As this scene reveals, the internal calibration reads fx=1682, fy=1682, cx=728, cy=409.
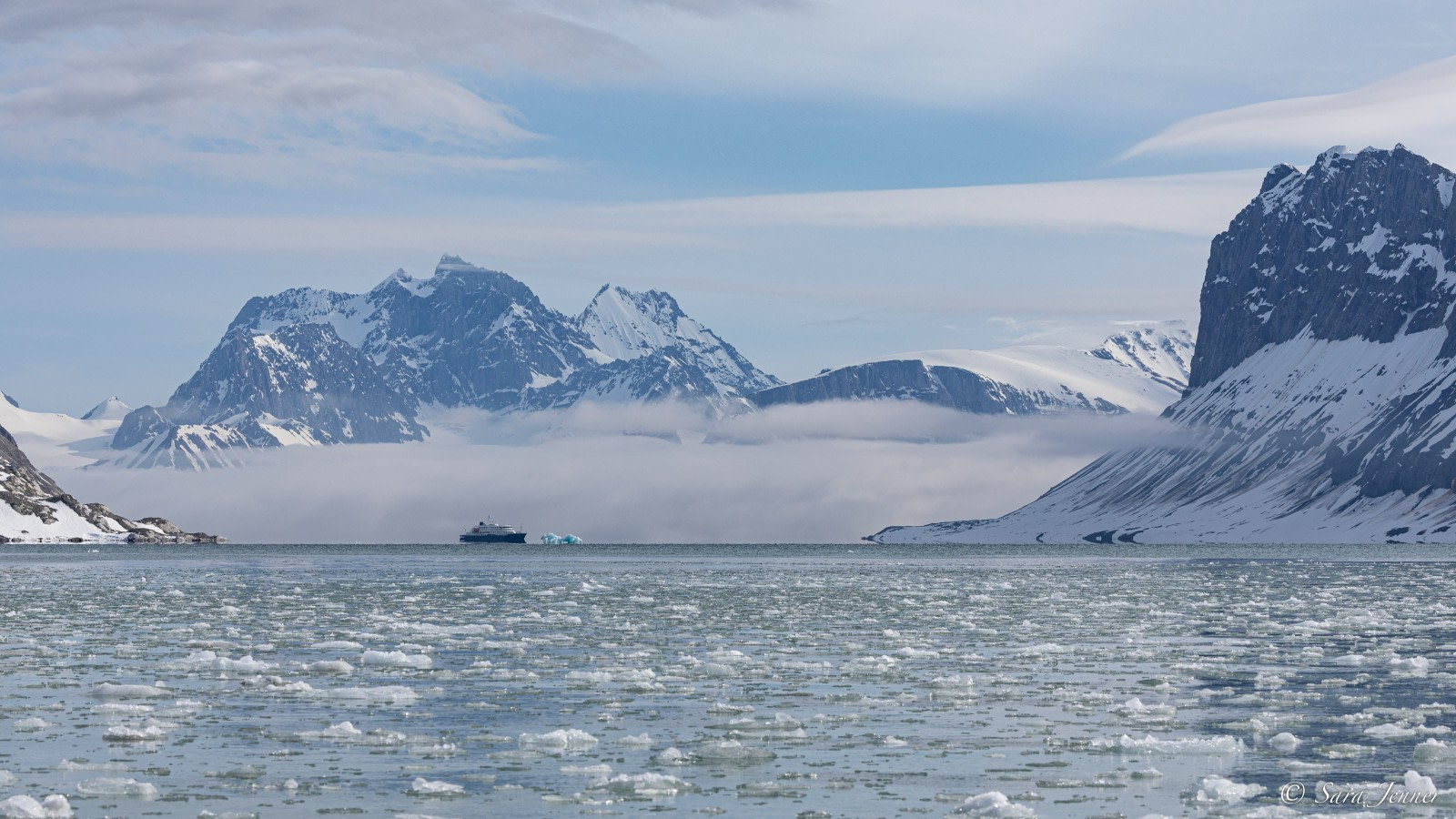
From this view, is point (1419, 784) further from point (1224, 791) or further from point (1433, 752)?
point (1433, 752)

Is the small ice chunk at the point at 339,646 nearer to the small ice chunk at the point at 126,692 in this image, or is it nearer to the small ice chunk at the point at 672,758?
the small ice chunk at the point at 126,692

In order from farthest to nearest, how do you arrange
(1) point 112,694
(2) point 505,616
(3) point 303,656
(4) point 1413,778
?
(2) point 505,616 → (3) point 303,656 → (1) point 112,694 → (4) point 1413,778

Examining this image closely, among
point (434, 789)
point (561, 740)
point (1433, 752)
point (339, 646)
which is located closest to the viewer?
point (434, 789)

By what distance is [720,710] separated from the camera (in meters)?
44.8

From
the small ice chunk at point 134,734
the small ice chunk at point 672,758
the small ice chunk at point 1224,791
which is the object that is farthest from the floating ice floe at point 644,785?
the small ice chunk at point 134,734

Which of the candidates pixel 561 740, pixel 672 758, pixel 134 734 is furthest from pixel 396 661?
pixel 672 758

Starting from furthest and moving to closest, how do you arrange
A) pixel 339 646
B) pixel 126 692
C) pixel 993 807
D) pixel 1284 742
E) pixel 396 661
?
pixel 339 646 < pixel 396 661 < pixel 126 692 < pixel 1284 742 < pixel 993 807

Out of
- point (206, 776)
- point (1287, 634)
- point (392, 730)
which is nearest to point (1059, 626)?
point (1287, 634)

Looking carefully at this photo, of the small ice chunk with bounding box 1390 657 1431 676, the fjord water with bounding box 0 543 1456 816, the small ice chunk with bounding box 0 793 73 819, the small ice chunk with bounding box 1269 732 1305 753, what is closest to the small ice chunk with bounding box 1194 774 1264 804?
the fjord water with bounding box 0 543 1456 816

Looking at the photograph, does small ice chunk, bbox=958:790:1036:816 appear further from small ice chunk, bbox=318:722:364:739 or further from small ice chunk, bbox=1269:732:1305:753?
small ice chunk, bbox=318:722:364:739

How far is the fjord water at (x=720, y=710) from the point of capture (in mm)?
33250

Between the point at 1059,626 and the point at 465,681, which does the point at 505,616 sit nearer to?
the point at 1059,626

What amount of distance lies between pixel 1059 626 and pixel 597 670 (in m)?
28.9

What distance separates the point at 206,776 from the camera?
34.6m
